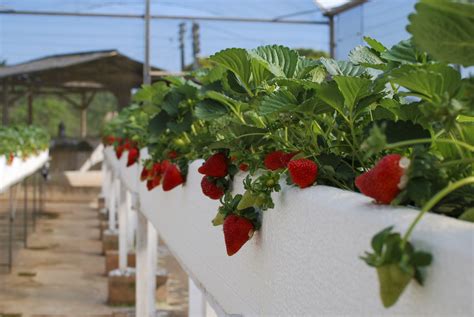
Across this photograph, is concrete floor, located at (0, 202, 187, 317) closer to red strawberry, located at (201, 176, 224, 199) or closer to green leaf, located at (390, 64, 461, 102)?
red strawberry, located at (201, 176, 224, 199)

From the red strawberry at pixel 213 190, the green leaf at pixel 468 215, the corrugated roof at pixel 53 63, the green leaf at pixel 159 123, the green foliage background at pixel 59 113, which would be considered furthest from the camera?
the green foliage background at pixel 59 113

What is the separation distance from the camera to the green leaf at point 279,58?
1639 millimetres

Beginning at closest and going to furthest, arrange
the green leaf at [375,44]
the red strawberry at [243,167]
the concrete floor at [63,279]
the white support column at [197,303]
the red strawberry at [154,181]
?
1. the green leaf at [375,44]
2. the red strawberry at [243,167]
3. the red strawberry at [154,181]
4. the white support column at [197,303]
5. the concrete floor at [63,279]

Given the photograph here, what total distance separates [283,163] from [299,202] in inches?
10.9

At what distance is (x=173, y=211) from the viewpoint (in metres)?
3.16

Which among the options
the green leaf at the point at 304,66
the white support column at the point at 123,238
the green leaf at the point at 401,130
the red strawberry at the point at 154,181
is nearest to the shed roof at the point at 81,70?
the white support column at the point at 123,238

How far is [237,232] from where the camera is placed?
5.33ft

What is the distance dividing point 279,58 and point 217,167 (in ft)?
1.15

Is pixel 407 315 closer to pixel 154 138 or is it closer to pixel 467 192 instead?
pixel 467 192

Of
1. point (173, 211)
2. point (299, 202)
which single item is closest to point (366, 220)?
point (299, 202)

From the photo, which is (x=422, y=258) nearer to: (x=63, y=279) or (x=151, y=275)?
(x=151, y=275)

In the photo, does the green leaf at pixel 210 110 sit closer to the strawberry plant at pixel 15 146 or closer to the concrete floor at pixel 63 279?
the concrete floor at pixel 63 279

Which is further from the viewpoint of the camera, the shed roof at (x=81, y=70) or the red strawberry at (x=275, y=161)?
the shed roof at (x=81, y=70)

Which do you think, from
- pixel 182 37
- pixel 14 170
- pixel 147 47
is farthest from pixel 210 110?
pixel 182 37
